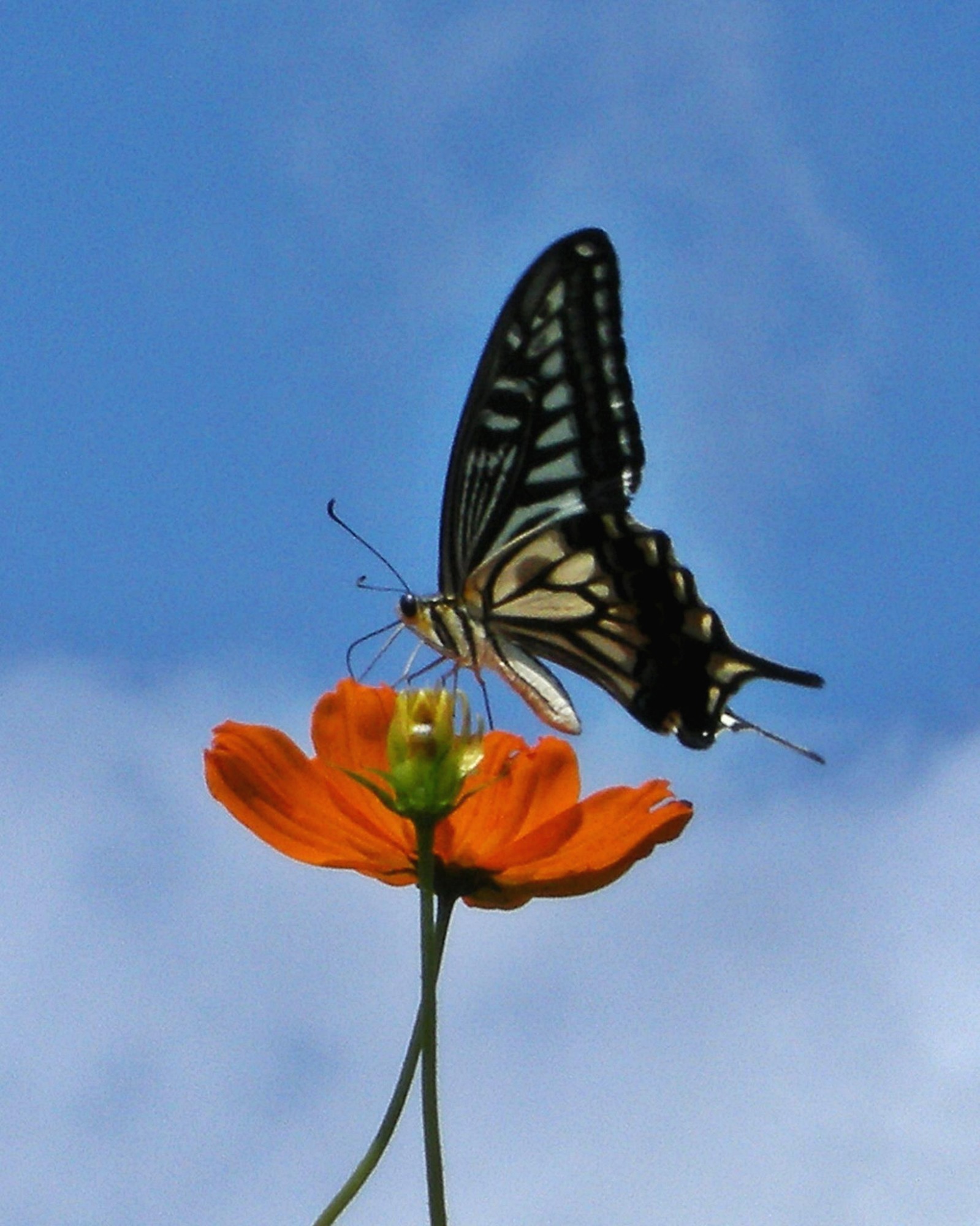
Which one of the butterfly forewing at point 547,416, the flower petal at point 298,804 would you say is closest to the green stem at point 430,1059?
the flower petal at point 298,804

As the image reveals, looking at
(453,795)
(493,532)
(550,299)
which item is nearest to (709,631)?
(493,532)

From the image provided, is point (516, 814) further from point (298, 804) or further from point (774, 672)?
point (774, 672)

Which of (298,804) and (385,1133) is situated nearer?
(385,1133)

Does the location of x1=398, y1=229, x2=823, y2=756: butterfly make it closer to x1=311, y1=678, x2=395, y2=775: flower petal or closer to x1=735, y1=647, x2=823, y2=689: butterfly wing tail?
x1=735, y1=647, x2=823, y2=689: butterfly wing tail

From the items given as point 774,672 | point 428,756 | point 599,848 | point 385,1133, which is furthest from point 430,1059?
point 774,672

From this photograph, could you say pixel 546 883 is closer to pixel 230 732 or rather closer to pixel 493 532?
pixel 230 732

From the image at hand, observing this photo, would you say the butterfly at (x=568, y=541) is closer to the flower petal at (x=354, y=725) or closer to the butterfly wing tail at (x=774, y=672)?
the butterfly wing tail at (x=774, y=672)
